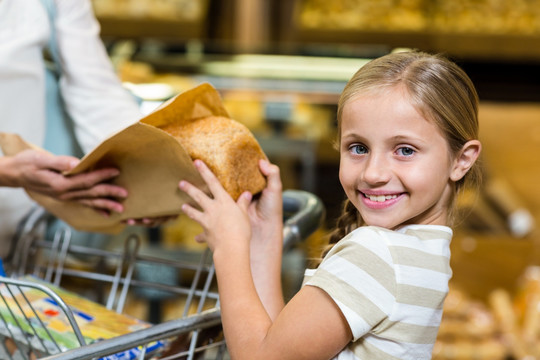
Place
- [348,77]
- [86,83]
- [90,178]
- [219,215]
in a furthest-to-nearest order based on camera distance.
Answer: [348,77], [86,83], [90,178], [219,215]

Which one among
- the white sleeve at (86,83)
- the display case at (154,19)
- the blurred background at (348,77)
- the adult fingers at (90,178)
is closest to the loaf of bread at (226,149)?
the adult fingers at (90,178)

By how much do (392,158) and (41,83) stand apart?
885 millimetres

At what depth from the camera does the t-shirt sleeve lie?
2.84ft

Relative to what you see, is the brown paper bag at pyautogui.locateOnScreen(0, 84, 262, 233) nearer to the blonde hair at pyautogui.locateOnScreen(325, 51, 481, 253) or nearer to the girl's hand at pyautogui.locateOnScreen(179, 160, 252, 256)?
the girl's hand at pyautogui.locateOnScreen(179, 160, 252, 256)

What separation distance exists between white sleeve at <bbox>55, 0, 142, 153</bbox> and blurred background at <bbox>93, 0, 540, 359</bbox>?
32.8 inches

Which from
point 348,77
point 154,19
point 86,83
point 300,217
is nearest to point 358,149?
point 300,217

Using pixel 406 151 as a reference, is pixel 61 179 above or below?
A: below

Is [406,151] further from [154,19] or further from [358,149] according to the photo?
[154,19]

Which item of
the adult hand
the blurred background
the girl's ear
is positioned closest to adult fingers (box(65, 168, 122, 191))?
the adult hand

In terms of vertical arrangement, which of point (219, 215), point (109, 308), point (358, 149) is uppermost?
point (358, 149)

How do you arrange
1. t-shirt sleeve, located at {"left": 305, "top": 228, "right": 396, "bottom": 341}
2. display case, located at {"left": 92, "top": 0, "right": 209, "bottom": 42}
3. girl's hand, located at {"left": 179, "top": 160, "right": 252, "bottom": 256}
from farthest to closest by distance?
display case, located at {"left": 92, "top": 0, "right": 209, "bottom": 42}
girl's hand, located at {"left": 179, "top": 160, "right": 252, "bottom": 256}
t-shirt sleeve, located at {"left": 305, "top": 228, "right": 396, "bottom": 341}

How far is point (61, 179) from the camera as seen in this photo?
121 cm

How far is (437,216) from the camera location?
38.4 inches

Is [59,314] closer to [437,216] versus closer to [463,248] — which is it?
[437,216]
